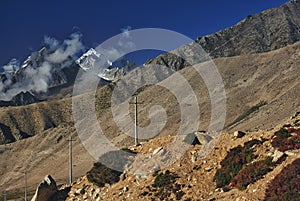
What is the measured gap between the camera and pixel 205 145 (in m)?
32.1

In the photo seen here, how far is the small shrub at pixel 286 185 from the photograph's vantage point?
21.4 meters

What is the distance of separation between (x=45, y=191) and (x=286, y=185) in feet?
63.2

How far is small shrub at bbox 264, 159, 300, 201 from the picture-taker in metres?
21.4

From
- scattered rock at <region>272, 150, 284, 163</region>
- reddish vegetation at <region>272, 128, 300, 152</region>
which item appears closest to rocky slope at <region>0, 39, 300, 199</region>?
reddish vegetation at <region>272, 128, 300, 152</region>

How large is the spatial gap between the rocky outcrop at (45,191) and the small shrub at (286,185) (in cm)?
1805

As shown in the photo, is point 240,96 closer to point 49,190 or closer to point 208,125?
point 208,125

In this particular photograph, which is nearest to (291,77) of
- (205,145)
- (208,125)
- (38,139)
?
(208,125)

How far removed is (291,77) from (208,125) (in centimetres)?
4092

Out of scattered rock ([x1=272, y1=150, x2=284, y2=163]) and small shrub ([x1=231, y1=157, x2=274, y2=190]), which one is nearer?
small shrub ([x1=231, y1=157, x2=274, y2=190])

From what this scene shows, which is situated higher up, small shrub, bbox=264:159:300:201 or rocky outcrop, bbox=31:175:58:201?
rocky outcrop, bbox=31:175:58:201

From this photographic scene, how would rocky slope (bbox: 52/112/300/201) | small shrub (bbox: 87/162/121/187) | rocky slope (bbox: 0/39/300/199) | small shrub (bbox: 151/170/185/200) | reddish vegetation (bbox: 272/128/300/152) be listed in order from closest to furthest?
1. rocky slope (bbox: 52/112/300/201)
2. reddish vegetation (bbox: 272/128/300/152)
3. small shrub (bbox: 151/170/185/200)
4. small shrub (bbox: 87/162/121/187)
5. rocky slope (bbox: 0/39/300/199)

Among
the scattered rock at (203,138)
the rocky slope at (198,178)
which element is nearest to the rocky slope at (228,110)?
the scattered rock at (203,138)

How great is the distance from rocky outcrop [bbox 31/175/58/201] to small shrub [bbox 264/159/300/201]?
18.0 m

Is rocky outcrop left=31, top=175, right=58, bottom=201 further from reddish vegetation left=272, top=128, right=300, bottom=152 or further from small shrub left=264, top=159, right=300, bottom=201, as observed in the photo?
small shrub left=264, top=159, right=300, bottom=201
